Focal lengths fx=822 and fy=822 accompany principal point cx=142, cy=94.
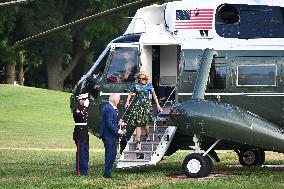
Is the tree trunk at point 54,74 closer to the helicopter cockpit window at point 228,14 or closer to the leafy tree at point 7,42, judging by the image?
the leafy tree at point 7,42

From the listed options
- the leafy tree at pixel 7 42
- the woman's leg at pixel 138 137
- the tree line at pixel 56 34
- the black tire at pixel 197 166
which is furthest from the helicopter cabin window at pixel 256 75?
the tree line at pixel 56 34

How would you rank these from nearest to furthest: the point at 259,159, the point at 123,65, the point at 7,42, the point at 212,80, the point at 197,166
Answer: the point at 197,166
the point at 212,80
the point at 123,65
the point at 259,159
the point at 7,42

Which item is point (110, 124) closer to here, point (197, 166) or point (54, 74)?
point (197, 166)

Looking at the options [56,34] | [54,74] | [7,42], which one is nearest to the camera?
[56,34]

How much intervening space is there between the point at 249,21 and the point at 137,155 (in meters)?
3.86

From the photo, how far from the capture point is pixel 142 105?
18.3 metres

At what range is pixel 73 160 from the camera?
2358 cm

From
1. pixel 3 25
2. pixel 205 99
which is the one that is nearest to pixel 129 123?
pixel 205 99

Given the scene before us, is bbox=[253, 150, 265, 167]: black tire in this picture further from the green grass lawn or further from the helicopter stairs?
the helicopter stairs

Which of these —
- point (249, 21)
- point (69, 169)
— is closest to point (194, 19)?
point (249, 21)

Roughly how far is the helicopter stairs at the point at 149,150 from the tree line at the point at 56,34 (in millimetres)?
46825

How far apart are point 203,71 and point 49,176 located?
4.01 m

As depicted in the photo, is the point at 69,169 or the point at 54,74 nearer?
the point at 69,169

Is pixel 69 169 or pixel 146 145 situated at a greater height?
pixel 146 145
